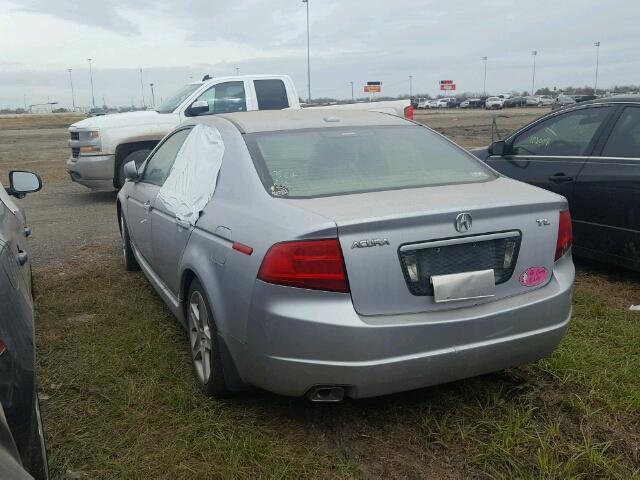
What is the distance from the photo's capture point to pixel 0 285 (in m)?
2.13

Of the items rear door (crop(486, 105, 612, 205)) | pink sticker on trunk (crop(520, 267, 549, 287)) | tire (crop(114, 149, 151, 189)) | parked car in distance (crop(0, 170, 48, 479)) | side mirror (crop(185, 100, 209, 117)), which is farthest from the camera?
tire (crop(114, 149, 151, 189))

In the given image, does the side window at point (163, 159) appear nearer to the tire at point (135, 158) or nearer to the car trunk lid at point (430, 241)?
the car trunk lid at point (430, 241)

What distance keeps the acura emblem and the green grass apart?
1017 millimetres

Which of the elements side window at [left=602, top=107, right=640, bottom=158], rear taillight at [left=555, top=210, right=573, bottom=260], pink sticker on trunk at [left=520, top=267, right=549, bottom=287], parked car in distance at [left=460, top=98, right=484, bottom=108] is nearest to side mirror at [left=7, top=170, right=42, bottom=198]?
pink sticker on trunk at [left=520, top=267, right=549, bottom=287]

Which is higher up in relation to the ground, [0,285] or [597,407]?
[0,285]

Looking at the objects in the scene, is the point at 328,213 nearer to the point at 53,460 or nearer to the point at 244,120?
the point at 244,120

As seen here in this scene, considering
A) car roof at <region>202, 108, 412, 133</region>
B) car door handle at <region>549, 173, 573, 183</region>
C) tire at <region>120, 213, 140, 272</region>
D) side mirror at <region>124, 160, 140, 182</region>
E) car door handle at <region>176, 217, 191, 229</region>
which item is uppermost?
car roof at <region>202, 108, 412, 133</region>

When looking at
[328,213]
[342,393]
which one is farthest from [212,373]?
[328,213]

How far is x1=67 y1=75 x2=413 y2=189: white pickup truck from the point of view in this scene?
33.0ft

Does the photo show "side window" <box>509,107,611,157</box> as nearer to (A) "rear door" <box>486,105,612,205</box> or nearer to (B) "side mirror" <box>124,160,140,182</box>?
(A) "rear door" <box>486,105,612,205</box>

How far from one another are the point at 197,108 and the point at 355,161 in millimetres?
6930

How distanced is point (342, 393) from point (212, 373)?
805 mm

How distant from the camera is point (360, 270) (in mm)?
2613

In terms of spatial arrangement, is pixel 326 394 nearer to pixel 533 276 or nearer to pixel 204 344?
pixel 204 344
